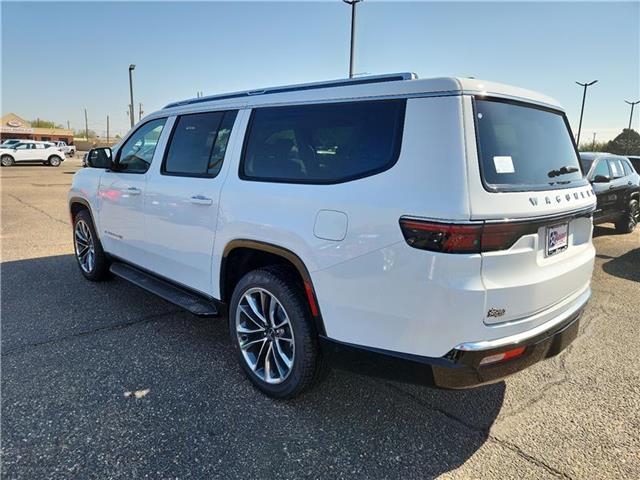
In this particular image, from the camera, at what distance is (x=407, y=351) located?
7.39 ft

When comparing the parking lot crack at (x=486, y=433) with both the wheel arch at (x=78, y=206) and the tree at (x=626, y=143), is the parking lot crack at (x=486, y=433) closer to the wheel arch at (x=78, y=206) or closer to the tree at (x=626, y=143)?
the wheel arch at (x=78, y=206)

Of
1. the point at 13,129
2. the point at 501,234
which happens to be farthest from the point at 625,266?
the point at 13,129

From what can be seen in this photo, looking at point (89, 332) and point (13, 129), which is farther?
point (13, 129)

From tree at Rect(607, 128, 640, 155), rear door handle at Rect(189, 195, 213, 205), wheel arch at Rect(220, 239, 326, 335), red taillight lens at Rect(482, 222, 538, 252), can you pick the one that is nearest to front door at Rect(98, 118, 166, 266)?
rear door handle at Rect(189, 195, 213, 205)

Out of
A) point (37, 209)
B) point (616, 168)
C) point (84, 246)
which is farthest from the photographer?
point (37, 209)

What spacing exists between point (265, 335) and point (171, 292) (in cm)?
115

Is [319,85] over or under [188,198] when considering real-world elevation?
over

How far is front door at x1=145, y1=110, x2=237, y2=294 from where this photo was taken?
3322mm

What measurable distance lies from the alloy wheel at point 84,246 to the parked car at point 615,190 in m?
7.68

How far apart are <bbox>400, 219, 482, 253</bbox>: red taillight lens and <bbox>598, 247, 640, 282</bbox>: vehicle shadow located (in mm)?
5297

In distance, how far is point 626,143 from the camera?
3959cm

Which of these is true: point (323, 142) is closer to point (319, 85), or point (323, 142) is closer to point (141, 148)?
point (319, 85)

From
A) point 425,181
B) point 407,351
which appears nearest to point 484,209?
point 425,181

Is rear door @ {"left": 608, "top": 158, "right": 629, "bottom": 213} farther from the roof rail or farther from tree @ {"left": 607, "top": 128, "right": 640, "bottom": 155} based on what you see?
tree @ {"left": 607, "top": 128, "right": 640, "bottom": 155}
